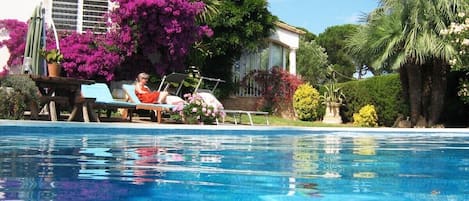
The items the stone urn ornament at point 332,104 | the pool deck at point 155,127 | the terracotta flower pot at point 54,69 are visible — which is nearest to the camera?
the pool deck at point 155,127

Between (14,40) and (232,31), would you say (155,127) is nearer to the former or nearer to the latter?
(14,40)

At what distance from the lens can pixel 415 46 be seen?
14.8 m

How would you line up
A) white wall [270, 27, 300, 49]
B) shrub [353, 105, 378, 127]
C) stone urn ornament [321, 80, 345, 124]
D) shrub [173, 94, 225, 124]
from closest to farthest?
shrub [173, 94, 225, 124] → shrub [353, 105, 378, 127] → stone urn ornament [321, 80, 345, 124] → white wall [270, 27, 300, 49]

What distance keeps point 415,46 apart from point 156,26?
7347 mm

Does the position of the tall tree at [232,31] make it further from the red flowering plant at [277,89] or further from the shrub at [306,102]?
the shrub at [306,102]

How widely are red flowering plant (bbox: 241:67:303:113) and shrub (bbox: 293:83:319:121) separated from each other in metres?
0.84

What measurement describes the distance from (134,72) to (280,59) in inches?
292

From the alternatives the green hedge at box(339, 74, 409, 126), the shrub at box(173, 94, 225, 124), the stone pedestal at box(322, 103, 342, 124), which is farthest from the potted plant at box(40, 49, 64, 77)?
the green hedge at box(339, 74, 409, 126)

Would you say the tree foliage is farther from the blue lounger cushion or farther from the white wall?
the blue lounger cushion

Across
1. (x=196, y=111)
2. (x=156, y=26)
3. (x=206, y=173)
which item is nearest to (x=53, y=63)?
(x=196, y=111)

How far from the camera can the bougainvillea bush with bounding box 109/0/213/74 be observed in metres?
13.9

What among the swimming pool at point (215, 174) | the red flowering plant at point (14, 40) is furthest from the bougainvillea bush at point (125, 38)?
the swimming pool at point (215, 174)

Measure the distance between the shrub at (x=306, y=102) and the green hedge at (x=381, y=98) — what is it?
137 cm

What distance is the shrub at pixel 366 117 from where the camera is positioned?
16234 mm
